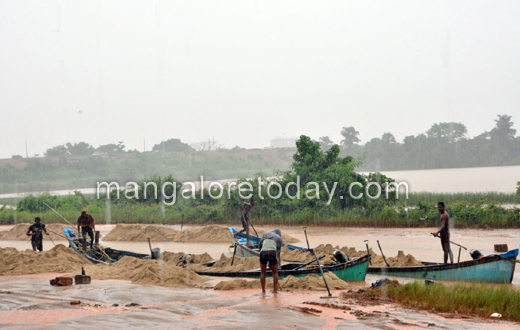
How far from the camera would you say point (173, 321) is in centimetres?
821

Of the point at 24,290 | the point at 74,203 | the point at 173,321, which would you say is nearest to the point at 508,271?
the point at 173,321

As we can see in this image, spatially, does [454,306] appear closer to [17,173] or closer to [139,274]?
[139,274]

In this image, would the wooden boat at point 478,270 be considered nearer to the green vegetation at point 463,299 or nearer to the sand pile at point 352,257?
the sand pile at point 352,257

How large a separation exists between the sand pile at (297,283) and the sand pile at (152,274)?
723mm

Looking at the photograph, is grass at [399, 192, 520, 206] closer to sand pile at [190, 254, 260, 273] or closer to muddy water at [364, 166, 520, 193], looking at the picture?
muddy water at [364, 166, 520, 193]

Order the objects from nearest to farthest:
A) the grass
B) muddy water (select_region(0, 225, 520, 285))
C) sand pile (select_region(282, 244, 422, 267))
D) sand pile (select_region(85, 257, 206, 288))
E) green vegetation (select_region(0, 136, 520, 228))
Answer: sand pile (select_region(85, 257, 206, 288)), sand pile (select_region(282, 244, 422, 267)), muddy water (select_region(0, 225, 520, 285)), green vegetation (select_region(0, 136, 520, 228)), the grass

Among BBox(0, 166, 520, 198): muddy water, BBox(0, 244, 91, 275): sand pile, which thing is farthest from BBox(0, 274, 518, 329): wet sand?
BBox(0, 166, 520, 198): muddy water

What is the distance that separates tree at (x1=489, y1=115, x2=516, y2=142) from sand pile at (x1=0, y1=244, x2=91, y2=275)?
66005mm

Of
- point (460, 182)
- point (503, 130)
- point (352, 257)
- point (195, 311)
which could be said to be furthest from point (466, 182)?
point (195, 311)

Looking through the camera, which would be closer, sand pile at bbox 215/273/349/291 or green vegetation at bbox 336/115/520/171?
sand pile at bbox 215/273/349/291

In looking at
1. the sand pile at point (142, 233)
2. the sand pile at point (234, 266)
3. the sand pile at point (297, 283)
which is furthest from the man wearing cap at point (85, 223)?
the sand pile at point (142, 233)

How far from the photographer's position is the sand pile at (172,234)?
22.5m

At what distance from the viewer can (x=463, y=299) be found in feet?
30.0

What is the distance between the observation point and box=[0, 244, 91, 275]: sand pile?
14.2 meters
